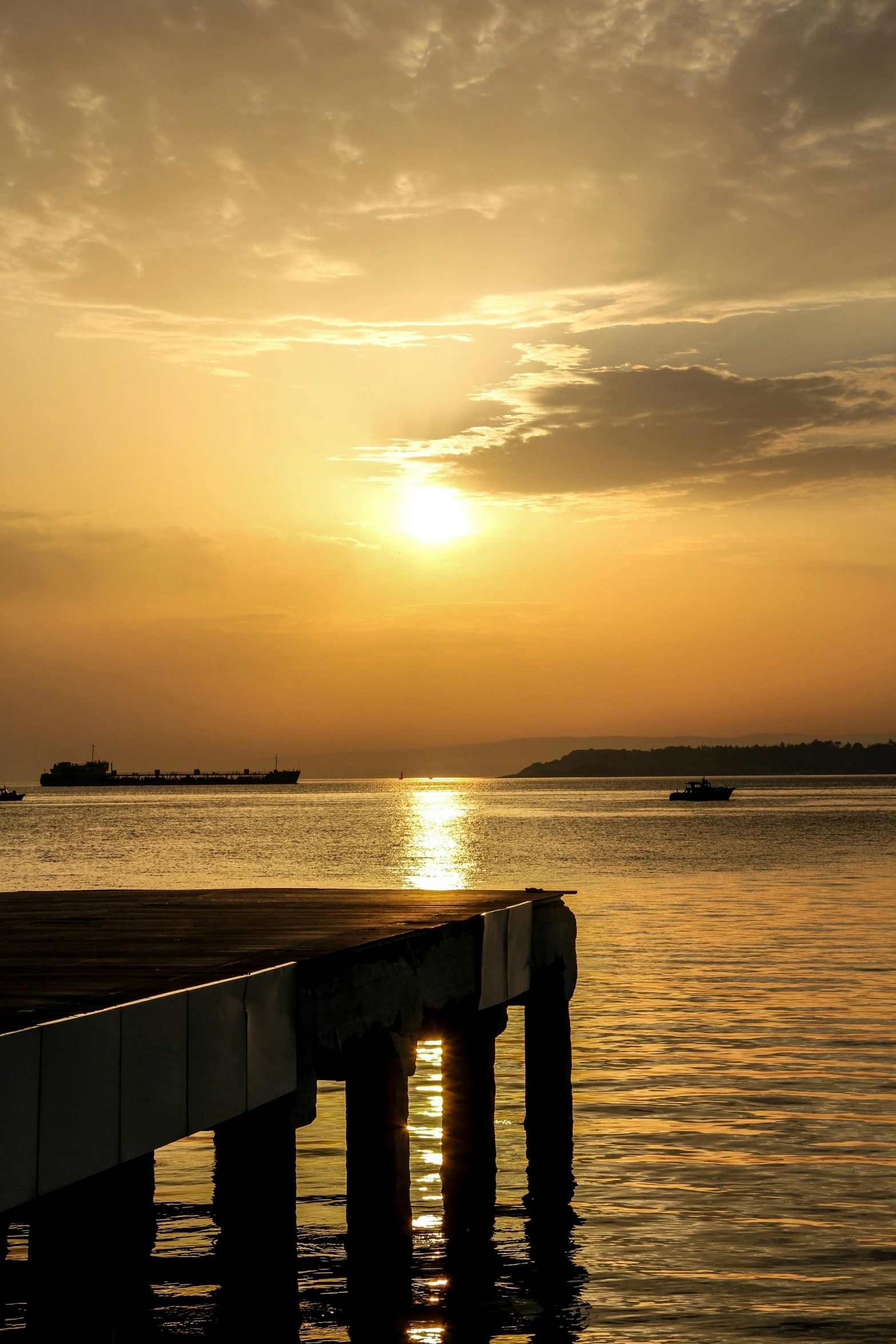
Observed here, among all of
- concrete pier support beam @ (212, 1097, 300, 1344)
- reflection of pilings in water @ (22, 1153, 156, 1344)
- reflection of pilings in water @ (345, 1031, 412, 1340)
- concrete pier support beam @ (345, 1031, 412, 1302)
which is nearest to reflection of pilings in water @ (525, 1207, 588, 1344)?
reflection of pilings in water @ (345, 1031, 412, 1340)

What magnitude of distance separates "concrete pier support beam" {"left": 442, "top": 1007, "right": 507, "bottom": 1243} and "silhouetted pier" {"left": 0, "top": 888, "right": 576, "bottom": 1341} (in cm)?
3

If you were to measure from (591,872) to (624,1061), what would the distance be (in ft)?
158

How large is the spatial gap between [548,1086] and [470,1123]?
4.79ft

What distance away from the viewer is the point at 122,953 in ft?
39.5

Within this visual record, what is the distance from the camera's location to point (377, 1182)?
42.1 ft

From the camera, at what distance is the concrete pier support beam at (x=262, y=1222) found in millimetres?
10430

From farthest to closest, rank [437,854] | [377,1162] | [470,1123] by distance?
[437,854], [470,1123], [377,1162]

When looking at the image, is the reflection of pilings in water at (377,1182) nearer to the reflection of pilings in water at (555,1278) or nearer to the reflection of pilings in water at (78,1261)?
the reflection of pilings in water at (555,1278)

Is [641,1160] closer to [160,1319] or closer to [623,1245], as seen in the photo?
[623,1245]

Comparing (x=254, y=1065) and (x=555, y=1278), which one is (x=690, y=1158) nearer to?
(x=555, y=1278)

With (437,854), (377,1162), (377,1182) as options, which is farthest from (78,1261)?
(437,854)

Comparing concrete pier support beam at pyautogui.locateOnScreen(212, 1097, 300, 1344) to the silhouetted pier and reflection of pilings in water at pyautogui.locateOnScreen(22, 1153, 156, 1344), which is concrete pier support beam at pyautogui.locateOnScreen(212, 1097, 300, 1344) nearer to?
the silhouetted pier

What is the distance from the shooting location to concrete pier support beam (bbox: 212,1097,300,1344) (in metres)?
10.4

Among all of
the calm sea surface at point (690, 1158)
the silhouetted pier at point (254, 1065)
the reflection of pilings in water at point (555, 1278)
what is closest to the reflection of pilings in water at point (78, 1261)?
the silhouetted pier at point (254, 1065)
